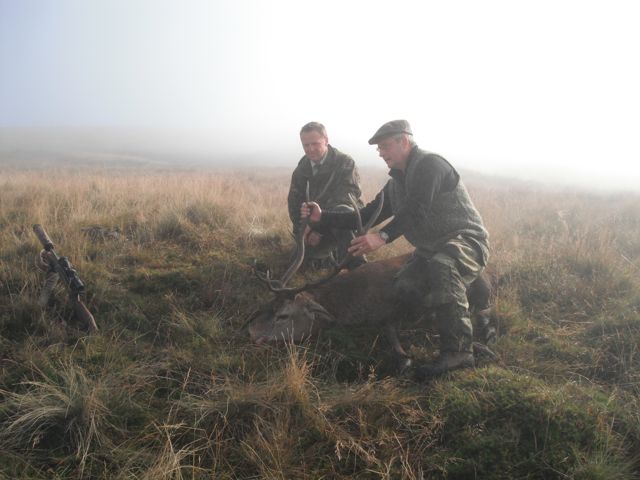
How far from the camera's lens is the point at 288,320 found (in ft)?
13.1

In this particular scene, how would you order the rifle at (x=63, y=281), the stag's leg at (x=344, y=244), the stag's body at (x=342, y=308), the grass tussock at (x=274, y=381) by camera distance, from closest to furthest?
the grass tussock at (x=274, y=381)
the rifle at (x=63, y=281)
the stag's body at (x=342, y=308)
the stag's leg at (x=344, y=244)

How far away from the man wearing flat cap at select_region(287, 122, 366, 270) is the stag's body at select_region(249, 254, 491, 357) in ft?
2.47

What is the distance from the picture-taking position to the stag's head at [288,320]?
12.5 feet

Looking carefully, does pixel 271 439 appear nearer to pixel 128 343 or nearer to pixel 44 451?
pixel 44 451

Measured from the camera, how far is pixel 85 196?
7715mm

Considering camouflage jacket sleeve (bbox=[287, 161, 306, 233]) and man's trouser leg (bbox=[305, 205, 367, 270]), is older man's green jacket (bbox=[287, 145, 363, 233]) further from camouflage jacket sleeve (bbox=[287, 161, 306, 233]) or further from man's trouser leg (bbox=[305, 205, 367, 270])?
man's trouser leg (bbox=[305, 205, 367, 270])

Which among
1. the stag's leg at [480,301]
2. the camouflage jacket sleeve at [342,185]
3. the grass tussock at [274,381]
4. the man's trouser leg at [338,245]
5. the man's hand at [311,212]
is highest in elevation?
the camouflage jacket sleeve at [342,185]

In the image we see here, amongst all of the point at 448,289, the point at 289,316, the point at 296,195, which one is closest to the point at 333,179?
the point at 296,195

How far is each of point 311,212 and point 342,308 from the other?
1188mm

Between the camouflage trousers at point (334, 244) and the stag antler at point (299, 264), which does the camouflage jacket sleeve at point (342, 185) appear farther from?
the stag antler at point (299, 264)

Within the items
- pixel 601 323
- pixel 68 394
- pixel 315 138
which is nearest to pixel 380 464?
pixel 68 394

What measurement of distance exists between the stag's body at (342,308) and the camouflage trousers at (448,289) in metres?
0.24

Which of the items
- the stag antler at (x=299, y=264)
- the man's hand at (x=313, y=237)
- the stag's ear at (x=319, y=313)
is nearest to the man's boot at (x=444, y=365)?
the stag's ear at (x=319, y=313)

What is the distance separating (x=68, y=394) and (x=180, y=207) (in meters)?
4.47
